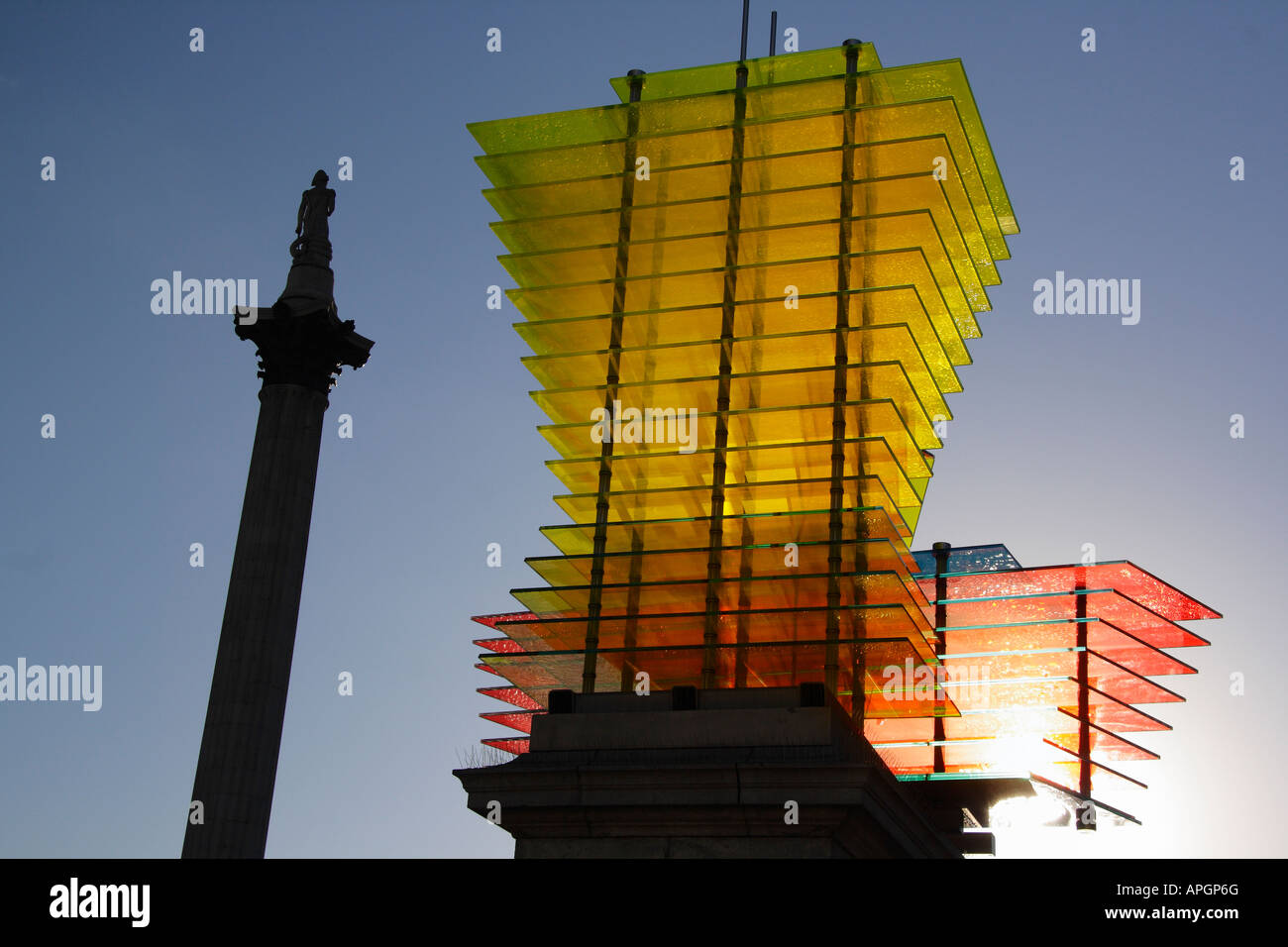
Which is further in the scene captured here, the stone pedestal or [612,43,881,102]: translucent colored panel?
[612,43,881,102]: translucent colored panel

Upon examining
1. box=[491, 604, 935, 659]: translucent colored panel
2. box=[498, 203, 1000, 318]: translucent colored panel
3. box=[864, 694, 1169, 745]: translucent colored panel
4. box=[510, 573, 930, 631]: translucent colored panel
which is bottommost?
box=[864, 694, 1169, 745]: translucent colored panel

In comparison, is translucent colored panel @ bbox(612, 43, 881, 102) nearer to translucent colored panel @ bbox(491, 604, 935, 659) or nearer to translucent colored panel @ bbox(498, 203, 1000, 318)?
translucent colored panel @ bbox(498, 203, 1000, 318)

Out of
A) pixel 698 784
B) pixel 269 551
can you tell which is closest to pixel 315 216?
pixel 269 551

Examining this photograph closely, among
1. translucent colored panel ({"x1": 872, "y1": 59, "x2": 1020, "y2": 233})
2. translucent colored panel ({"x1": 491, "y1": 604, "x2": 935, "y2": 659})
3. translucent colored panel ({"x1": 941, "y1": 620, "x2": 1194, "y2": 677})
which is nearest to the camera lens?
translucent colored panel ({"x1": 491, "y1": 604, "x2": 935, "y2": 659})

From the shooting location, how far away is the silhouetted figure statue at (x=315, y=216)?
37062 mm

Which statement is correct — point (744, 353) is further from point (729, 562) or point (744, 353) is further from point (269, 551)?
point (269, 551)

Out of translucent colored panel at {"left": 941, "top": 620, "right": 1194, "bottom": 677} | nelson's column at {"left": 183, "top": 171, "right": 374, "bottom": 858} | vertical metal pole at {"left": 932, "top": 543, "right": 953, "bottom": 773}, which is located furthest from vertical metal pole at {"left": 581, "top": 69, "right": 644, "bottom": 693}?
translucent colored panel at {"left": 941, "top": 620, "right": 1194, "bottom": 677}

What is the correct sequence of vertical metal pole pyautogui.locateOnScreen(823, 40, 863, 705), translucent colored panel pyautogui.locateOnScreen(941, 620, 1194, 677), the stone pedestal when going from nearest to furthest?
1. the stone pedestal
2. vertical metal pole pyautogui.locateOnScreen(823, 40, 863, 705)
3. translucent colored panel pyautogui.locateOnScreen(941, 620, 1194, 677)

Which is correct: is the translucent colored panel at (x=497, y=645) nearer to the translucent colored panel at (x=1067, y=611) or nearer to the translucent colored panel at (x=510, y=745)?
the translucent colored panel at (x=510, y=745)

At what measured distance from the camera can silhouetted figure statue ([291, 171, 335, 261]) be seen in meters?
37.1

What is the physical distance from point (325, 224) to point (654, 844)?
20212 mm

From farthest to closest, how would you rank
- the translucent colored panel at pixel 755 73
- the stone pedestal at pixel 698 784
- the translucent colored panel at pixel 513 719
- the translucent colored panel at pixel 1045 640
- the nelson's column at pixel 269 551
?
the translucent colored panel at pixel 1045 640, the translucent colored panel at pixel 513 719, the nelson's column at pixel 269 551, the translucent colored panel at pixel 755 73, the stone pedestal at pixel 698 784

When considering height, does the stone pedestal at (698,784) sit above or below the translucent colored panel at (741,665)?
below

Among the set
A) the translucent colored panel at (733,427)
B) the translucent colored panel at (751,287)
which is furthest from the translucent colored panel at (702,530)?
the translucent colored panel at (751,287)
